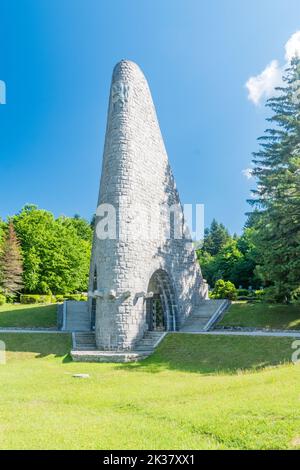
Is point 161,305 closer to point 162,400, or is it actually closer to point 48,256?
point 162,400

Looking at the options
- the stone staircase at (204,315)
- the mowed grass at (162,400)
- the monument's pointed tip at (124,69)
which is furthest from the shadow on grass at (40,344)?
the monument's pointed tip at (124,69)

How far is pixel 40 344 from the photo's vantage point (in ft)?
60.6

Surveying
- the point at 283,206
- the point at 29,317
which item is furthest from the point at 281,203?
the point at 29,317

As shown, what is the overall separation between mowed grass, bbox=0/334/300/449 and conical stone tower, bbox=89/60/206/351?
10.2 ft

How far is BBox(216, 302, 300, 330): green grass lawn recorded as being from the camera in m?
21.7

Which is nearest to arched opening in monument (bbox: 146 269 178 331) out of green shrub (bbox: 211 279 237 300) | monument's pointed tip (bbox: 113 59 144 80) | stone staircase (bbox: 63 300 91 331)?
stone staircase (bbox: 63 300 91 331)

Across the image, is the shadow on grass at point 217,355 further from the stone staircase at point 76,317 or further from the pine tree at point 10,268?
the pine tree at point 10,268

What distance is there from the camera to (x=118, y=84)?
74.7 feet

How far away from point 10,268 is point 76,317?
16590 mm

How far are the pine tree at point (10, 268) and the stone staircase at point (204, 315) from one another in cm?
2156

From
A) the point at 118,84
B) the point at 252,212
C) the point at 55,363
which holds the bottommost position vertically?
the point at 55,363

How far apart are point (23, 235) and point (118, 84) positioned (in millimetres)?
26685
